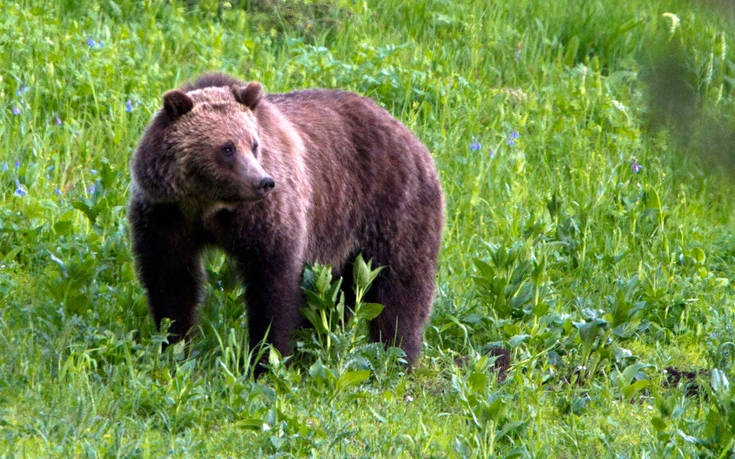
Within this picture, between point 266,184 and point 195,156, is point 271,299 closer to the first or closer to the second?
point 266,184

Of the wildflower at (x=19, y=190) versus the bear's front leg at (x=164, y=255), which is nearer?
the bear's front leg at (x=164, y=255)

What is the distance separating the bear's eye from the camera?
4.43 m

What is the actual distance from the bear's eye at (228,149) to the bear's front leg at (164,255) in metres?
0.38

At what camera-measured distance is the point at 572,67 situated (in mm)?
8820

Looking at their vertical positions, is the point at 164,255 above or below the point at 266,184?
below

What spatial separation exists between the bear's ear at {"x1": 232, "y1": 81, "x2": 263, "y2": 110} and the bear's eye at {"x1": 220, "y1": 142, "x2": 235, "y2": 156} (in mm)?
297

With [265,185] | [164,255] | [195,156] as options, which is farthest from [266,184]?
[164,255]

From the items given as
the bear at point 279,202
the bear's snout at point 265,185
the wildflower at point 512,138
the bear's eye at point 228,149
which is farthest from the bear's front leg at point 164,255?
the wildflower at point 512,138

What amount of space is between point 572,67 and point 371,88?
7.05 feet

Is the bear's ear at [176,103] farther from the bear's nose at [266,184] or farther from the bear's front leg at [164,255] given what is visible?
the bear's nose at [266,184]

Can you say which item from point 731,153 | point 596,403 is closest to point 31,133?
point 596,403

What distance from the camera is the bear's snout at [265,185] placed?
428 centimetres

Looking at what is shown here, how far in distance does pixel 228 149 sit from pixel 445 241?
7.84ft

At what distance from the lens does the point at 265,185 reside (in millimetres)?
4281
